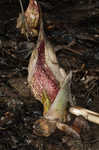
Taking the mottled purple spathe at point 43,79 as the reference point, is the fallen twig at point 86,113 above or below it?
below

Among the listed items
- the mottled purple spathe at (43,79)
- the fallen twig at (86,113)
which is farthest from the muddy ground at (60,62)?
the mottled purple spathe at (43,79)

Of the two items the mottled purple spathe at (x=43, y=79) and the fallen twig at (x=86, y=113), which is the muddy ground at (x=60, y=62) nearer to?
the fallen twig at (x=86, y=113)

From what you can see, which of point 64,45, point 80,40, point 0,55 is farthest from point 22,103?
point 80,40

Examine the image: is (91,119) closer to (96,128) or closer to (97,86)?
(96,128)

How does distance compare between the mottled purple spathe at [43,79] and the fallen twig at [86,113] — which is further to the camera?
the mottled purple spathe at [43,79]

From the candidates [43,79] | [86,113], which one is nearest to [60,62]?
[43,79]

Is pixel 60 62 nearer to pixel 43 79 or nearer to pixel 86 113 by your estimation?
pixel 43 79

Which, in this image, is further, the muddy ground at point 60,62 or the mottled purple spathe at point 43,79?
the mottled purple spathe at point 43,79

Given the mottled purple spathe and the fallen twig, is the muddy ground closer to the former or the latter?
the fallen twig

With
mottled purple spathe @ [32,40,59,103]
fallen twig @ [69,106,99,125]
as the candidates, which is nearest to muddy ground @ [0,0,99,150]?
fallen twig @ [69,106,99,125]
